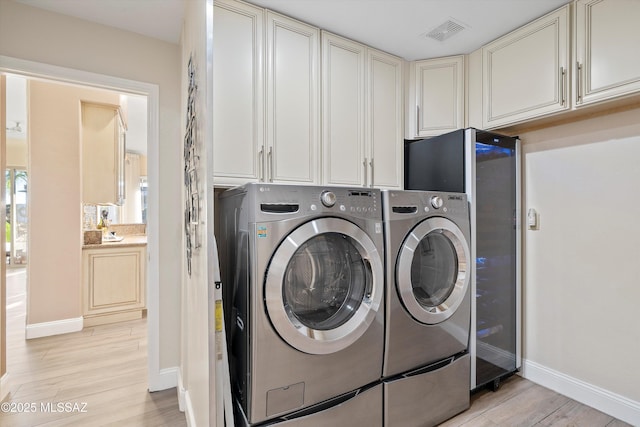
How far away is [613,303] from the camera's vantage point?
6.26 ft

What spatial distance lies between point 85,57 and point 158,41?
49 cm

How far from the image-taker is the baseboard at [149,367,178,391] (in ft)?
7.18

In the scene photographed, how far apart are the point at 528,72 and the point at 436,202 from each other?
114 cm

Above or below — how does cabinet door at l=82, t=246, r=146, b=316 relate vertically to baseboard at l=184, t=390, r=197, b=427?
above

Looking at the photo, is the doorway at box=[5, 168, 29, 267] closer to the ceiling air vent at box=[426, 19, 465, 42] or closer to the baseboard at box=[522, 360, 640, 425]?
the ceiling air vent at box=[426, 19, 465, 42]

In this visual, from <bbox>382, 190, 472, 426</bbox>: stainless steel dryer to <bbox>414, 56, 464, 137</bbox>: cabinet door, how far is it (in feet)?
2.47

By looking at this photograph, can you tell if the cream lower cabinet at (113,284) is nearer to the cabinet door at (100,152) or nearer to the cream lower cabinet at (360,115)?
the cabinet door at (100,152)

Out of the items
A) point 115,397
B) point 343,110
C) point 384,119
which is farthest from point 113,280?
point 384,119

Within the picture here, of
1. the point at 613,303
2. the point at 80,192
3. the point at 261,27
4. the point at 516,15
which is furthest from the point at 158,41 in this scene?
the point at 613,303

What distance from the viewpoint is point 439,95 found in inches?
96.0

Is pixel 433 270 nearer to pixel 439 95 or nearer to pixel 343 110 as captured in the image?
pixel 343 110

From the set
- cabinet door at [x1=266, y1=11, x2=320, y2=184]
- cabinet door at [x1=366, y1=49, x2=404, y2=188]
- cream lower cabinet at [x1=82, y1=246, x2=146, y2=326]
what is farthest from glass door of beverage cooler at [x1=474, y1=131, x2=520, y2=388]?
cream lower cabinet at [x1=82, y1=246, x2=146, y2=326]

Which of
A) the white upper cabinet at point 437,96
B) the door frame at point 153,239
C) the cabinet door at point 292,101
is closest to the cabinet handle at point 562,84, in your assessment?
the white upper cabinet at point 437,96

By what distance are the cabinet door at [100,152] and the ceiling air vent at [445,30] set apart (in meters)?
3.54
